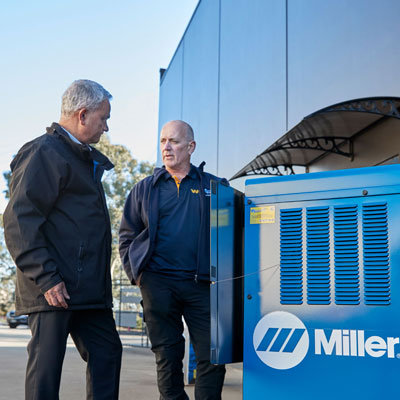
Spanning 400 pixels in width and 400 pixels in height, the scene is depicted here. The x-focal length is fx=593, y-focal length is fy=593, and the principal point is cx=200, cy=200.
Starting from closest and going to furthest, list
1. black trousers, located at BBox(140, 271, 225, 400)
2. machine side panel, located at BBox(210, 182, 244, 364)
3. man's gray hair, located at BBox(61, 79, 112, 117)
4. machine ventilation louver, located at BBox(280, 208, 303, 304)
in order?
machine ventilation louver, located at BBox(280, 208, 303, 304) < machine side panel, located at BBox(210, 182, 244, 364) < man's gray hair, located at BBox(61, 79, 112, 117) < black trousers, located at BBox(140, 271, 225, 400)

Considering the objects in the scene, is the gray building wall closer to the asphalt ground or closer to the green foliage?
the asphalt ground

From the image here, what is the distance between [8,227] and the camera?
8.70ft

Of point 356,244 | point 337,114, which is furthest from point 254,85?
point 356,244

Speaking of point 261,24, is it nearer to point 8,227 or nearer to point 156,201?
point 156,201

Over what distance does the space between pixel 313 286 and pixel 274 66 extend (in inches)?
282

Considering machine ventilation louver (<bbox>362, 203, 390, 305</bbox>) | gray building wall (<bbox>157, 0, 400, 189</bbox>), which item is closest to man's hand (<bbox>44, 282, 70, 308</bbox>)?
machine ventilation louver (<bbox>362, 203, 390, 305</bbox>)

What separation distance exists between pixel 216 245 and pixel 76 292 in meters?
0.69

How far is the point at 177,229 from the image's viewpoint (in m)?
3.36

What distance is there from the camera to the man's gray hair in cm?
291

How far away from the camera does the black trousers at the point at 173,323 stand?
10.5ft

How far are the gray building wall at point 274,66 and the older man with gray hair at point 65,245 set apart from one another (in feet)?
14.4

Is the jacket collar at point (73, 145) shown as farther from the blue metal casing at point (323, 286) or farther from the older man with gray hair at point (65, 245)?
the blue metal casing at point (323, 286)

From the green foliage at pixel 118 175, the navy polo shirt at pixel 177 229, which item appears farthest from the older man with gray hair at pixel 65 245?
the green foliage at pixel 118 175

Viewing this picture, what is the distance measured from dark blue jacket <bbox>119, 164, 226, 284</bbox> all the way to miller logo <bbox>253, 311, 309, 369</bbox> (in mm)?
650
